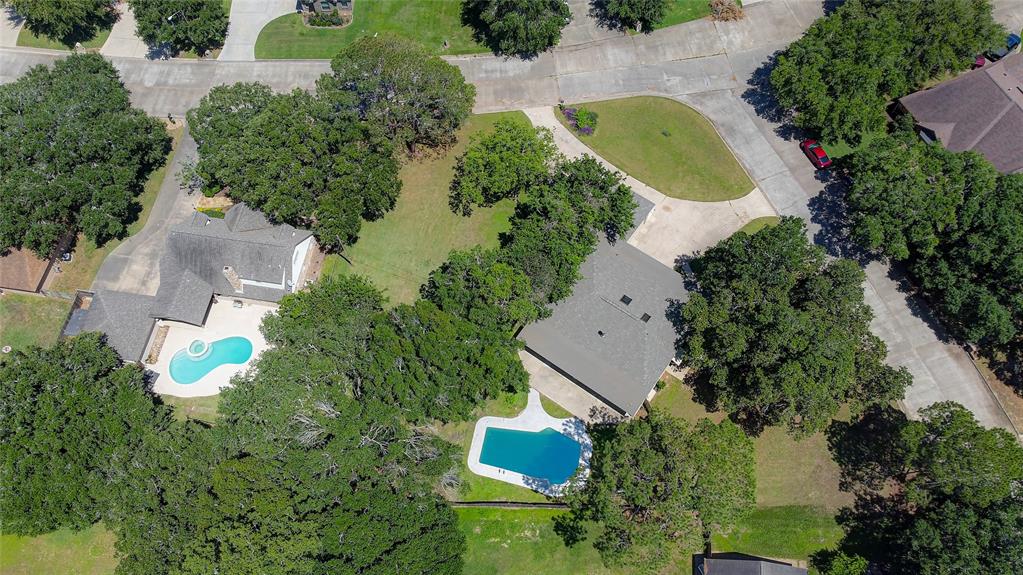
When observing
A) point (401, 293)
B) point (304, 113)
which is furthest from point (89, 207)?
point (401, 293)

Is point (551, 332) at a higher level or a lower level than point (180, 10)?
lower

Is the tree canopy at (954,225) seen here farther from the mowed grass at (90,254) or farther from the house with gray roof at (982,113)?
the mowed grass at (90,254)

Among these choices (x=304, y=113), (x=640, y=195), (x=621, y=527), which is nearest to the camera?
(x=621, y=527)

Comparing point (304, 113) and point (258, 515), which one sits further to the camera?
point (304, 113)

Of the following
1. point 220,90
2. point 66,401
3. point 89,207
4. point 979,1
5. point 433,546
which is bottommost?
point 433,546

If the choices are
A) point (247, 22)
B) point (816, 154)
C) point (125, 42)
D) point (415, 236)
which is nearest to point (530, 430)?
point (415, 236)

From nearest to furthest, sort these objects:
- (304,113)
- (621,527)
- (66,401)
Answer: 1. (621,527)
2. (66,401)
3. (304,113)

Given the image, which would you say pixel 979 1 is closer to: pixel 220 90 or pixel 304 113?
pixel 304 113

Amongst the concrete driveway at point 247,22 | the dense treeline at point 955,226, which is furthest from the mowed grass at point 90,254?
the dense treeline at point 955,226
